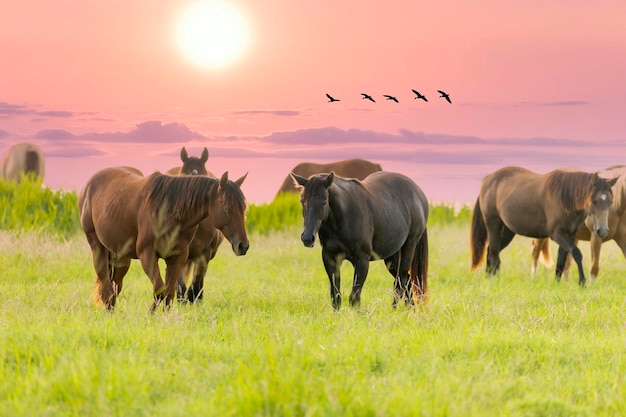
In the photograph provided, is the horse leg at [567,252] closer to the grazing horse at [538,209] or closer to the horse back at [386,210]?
the grazing horse at [538,209]

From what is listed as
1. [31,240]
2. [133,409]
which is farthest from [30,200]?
[133,409]

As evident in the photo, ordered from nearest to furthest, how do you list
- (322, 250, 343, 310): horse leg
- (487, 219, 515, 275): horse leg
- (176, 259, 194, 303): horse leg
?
1. (322, 250, 343, 310): horse leg
2. (176, 259, 194, 303): horse leg
3. (487, 219, 515, 275): horse leg

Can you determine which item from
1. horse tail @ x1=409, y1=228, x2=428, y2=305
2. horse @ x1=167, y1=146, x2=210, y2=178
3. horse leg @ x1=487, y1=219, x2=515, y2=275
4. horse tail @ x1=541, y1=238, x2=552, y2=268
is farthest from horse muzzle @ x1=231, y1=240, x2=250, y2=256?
horse tail @ x1=541, y1=238, x2=552, y2=268

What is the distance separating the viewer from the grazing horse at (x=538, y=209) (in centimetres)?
1184

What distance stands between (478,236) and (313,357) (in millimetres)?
8549

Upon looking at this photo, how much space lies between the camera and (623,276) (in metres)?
13.3

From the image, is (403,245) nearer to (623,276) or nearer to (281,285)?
(281,285)

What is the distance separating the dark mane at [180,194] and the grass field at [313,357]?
41.5 inches

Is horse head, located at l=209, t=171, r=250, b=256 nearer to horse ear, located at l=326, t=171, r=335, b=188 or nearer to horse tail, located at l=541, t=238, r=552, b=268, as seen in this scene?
horse ear, located at l=326, t=171, r=335, b=188

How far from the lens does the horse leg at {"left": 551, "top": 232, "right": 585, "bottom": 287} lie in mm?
11859

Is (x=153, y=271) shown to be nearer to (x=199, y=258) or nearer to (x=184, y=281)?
(x=199, y=258)

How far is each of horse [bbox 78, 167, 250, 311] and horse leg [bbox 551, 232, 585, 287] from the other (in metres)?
6.19

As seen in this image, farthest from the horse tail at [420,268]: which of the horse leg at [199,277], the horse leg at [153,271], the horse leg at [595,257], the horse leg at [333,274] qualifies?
the horse leg at [595,257]

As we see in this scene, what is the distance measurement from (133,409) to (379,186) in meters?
4.94
